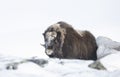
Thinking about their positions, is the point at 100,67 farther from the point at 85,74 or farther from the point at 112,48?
the point at 112,48

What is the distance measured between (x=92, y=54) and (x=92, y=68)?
153 inches

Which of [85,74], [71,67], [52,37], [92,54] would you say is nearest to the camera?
[85,74]

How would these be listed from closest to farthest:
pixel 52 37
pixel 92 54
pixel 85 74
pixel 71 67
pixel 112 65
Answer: pixel 85 74
pixel 71 67
pixel 112 65
pixel 52 37
pixel 92 54

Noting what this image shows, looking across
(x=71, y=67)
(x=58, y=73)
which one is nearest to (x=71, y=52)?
(x=71, y=67)

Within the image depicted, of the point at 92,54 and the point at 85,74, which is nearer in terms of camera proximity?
the point at 85,74

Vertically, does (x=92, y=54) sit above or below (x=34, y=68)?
below

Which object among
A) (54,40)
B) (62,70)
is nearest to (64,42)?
(54,40)

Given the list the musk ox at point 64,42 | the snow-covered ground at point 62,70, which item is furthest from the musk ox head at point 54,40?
the snow-covered ground at point 62,70

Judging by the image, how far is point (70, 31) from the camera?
35.2 feet

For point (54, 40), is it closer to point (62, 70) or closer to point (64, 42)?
point (64, 42)

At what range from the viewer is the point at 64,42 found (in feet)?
35.0

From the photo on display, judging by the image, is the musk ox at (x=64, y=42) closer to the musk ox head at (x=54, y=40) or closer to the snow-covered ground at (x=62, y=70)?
the musk ox head at (x=54, y=40)

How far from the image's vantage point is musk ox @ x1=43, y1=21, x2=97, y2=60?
34.7ft

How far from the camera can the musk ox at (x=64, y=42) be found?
10.6 meters
